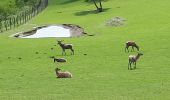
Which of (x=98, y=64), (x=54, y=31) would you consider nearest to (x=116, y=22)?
(x=54, y=31)

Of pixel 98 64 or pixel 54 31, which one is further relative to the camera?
pixel 54 31

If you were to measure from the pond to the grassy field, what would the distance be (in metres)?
1.88

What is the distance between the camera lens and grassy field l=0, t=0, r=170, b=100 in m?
27.6

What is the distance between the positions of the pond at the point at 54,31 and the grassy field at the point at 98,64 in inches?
73.9

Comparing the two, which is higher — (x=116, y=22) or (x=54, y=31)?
(x=116, y=22)

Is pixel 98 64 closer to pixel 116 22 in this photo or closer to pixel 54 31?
pixel 116 22

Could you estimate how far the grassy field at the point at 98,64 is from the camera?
90.5 ft

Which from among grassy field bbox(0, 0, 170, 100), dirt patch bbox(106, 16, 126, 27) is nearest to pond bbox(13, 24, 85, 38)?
grassy field bbox(0, 0, 170, 100)

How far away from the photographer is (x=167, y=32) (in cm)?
6344

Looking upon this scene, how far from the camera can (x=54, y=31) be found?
249ft

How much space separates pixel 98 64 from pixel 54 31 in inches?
1368

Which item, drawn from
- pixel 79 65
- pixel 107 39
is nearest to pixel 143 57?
pixel 79 65

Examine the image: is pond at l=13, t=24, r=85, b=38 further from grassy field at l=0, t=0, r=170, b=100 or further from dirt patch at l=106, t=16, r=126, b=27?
dirt patch at l=106, t=16, r=126, b=27

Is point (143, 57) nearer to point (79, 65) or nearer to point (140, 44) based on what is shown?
point (79, 65)
